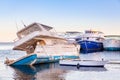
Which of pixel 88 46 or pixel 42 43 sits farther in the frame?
pixel 88 46

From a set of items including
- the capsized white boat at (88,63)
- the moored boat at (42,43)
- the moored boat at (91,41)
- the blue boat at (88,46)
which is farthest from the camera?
the moored boat at (91,41)

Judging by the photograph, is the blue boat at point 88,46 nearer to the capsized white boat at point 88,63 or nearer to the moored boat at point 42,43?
the moored boat at point 42,43

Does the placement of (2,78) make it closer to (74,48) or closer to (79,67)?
(79,67)

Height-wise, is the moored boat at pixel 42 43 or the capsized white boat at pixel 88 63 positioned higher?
the moored boat at pixel 42 43

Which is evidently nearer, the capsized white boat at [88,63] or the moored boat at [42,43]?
the capsized white boat at [88,63]

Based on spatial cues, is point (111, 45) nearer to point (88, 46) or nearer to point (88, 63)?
point (88, 46)

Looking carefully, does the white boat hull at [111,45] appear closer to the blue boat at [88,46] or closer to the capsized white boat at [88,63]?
the blue boat at [88,46]

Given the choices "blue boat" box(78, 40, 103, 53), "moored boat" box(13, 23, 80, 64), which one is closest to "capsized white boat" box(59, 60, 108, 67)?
"moored boat" box(13, 23, 80, 64)

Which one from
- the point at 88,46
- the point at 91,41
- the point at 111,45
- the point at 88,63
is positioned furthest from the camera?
the point at 111,45

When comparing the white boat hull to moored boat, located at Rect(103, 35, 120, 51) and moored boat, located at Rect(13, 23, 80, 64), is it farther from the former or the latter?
moored boat, located at Rect(13, 23, 80, 64)

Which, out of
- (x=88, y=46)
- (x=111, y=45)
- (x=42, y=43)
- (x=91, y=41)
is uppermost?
(x=42, y=43)

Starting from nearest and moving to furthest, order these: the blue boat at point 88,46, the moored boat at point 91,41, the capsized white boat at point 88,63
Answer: the capsized white boat at point 88,63 < the blue boat at point 88,46 < the moored boat at point 91,41

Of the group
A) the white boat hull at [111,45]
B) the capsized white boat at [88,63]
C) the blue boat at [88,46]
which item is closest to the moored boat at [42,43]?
the capsized white boat at [88,63]

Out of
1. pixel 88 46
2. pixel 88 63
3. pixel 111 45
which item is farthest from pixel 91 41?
pixel 88 63
